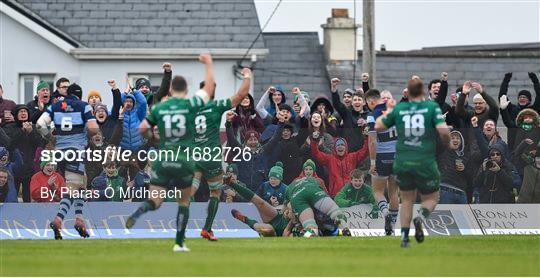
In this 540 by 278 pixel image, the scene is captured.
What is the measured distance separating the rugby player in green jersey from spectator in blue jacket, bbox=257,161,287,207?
15.4ft

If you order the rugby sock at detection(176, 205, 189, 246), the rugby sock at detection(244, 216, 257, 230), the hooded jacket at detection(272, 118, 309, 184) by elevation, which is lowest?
the rugby sock at detection(244, 216, 257, 230)

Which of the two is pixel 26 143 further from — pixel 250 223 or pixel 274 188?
pixel 274 188

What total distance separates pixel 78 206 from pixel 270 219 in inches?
122

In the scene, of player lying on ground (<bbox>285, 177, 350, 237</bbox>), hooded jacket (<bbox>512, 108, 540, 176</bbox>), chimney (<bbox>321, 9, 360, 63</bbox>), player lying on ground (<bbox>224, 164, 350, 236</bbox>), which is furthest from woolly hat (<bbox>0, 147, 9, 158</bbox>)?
chimney (<bbox>321, 9, 360, 63</bbox>)

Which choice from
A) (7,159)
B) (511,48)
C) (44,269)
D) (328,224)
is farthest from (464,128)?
(511,48)

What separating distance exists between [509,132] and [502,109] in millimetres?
821

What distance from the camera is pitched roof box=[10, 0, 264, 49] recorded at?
46438 mm

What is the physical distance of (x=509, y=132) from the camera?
27.9m

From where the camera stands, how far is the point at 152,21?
47188 millimetres

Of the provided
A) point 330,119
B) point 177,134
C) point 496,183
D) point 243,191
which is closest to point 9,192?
point 243,191

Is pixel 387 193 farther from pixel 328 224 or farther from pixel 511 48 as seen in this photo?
pixel 511 48

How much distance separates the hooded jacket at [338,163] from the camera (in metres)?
27.2

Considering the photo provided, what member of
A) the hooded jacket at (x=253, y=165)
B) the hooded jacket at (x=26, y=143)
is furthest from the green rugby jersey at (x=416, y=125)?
the hooded jacket at (x=26, y=143)

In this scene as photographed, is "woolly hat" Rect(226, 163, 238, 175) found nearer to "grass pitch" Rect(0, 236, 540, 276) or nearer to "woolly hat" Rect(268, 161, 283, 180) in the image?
"woolly hat" Rect(268, 161, 283, 180)
